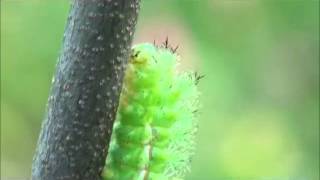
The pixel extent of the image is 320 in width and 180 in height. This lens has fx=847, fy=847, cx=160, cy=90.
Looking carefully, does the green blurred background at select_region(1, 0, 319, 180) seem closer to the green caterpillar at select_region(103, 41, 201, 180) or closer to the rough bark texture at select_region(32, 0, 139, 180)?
the green caterpillar at select_region(103, 41, 201, 180)

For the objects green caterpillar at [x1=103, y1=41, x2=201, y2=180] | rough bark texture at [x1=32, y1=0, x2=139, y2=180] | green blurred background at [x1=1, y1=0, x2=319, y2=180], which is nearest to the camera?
rough bark texture at [x1=32, y1=0, x2=139, y2=180]

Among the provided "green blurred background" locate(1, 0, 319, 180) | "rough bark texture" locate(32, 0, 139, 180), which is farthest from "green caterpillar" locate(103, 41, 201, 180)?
"green blurred background" locate(1, 0, 319, 180)

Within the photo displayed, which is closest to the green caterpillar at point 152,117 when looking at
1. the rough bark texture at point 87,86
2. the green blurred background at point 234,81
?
the rough bark texture at point 87,86

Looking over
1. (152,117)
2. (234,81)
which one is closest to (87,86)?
(152,117)

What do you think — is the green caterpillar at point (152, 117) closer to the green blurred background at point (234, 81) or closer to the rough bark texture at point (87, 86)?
the rough bark texture at point (87, 86)

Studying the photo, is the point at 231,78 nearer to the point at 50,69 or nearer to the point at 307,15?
the point at 307,15

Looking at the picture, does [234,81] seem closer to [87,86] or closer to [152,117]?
[152,117]
